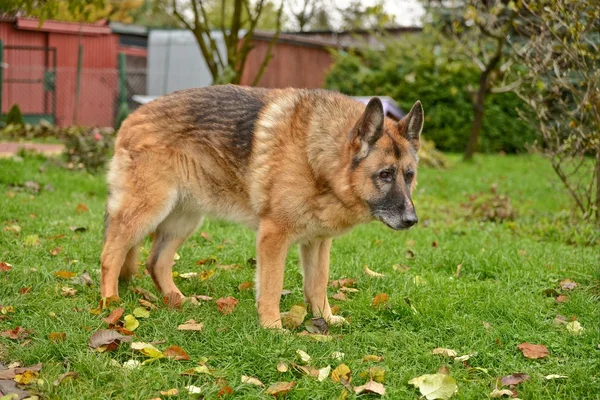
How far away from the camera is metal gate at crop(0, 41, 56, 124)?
818 inches

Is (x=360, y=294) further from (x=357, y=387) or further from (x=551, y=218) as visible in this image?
(x=551, y=218)

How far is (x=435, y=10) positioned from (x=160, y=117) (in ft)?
59.7

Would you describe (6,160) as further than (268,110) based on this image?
Yes

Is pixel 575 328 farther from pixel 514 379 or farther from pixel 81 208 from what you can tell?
pixel 81 208

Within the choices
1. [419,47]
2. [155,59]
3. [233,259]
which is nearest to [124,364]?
[233,259]

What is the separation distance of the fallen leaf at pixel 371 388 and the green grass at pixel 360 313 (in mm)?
65

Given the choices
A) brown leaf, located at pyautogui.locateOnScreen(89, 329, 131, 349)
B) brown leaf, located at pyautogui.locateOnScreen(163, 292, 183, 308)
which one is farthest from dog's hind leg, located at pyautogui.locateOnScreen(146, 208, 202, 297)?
brown leaf, located at pyautogui.locateOnScreen(89, 329, 131, 349)

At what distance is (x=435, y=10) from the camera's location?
21.8 m

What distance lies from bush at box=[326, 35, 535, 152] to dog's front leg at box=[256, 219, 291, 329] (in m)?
17.2

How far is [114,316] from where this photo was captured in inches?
182

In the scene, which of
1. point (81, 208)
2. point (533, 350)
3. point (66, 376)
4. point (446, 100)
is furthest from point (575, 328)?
point (446, 100)

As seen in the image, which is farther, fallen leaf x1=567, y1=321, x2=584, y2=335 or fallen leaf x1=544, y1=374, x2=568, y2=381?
fallen leaf x1=567, y1=321, x2=584, y2=335

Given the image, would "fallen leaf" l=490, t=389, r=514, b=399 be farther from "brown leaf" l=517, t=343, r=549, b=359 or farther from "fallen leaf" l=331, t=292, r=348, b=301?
"fallen leaf" l=331, t=292, r=348, b=301

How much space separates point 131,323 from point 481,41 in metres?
13.5
